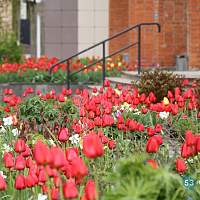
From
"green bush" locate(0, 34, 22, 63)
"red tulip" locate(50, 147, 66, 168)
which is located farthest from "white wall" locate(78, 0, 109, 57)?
"red tulip" locate(50, 147, 66, 168)

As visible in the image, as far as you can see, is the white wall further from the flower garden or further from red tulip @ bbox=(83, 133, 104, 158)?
red tulip @ bbox=(83, 133, 104, 158)

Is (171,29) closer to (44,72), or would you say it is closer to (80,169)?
(44,72)

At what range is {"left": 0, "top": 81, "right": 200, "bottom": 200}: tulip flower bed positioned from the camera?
103 inches

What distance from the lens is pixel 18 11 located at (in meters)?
28.4

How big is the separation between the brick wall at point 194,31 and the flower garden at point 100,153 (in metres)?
5.20

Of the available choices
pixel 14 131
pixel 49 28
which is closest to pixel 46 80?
pixel 49 28

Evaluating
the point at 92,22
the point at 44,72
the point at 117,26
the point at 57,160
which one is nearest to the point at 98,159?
the point at 57,160

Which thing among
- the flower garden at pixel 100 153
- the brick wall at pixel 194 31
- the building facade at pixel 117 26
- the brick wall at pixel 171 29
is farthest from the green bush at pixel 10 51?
the flower garden at pixel 100 153

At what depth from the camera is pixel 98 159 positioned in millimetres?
5328

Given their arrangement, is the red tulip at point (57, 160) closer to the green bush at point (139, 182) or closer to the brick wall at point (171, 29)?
the green bush at point (139, 182)

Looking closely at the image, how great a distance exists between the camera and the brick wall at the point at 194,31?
15.8 m

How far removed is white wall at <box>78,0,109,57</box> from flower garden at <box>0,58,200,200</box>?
1255 cm

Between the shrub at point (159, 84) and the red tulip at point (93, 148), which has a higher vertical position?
the shrub at point (159, 84)

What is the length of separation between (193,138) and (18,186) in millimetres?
897
